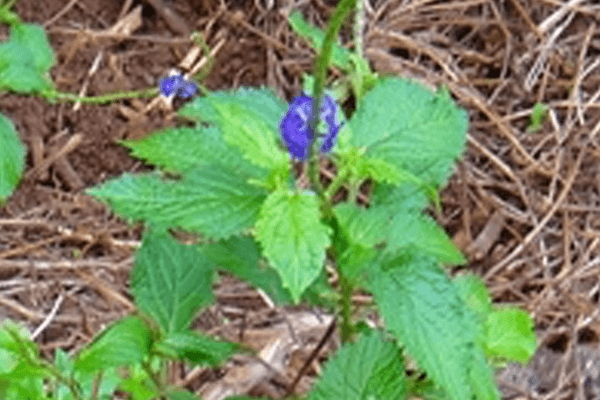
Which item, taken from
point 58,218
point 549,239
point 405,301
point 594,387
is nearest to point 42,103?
point 58,218

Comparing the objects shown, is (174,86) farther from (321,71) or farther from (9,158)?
(321,71)

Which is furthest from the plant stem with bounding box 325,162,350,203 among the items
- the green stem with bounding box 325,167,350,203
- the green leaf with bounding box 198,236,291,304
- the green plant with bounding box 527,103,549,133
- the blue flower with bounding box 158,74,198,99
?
the green plant with bounding box 527,103,549,133

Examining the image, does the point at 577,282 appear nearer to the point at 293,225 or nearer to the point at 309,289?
the point at 309,289

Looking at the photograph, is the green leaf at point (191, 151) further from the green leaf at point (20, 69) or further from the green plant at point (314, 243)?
the green leaf at point (20, 69)

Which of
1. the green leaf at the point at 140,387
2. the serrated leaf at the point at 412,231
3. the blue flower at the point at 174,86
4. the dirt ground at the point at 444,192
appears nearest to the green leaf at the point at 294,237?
the serrated leaf at the point at 412,231

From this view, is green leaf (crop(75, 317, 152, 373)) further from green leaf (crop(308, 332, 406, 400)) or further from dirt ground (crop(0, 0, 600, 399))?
dirt ground (crop(0, 0, 600, 399))
